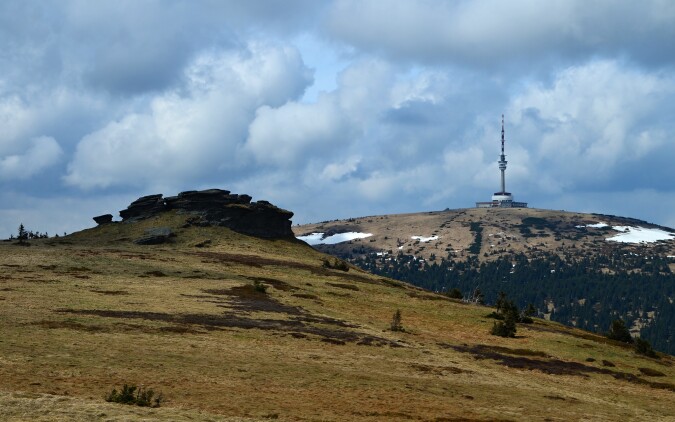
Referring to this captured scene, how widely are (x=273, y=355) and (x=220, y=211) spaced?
119102 millimetres

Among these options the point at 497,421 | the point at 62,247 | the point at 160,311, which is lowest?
the point at 497,421

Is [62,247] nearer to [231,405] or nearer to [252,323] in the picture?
[252,323]

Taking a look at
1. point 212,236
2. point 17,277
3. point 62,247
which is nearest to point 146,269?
point 17,277

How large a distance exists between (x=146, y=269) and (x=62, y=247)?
35.0 m

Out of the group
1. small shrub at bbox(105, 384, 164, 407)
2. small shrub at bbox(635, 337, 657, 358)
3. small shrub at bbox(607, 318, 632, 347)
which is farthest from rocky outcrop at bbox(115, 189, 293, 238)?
small shrub at bbox(105, 384, 164, 407)

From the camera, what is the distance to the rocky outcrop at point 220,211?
6683 inches

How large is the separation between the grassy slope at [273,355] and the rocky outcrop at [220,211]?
57.7 m

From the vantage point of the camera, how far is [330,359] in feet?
183

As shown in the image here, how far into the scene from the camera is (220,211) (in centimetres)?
17112

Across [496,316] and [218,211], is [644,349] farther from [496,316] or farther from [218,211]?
[218,211]

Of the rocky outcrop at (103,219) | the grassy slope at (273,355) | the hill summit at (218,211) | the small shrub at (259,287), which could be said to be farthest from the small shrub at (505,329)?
the rocky outcrop at (103,219)

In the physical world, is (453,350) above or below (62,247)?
below

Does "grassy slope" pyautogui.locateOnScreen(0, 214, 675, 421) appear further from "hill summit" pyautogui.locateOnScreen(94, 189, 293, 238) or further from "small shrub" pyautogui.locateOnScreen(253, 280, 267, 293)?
"hill summit" pyautogui.locateOnScreen(94, 189, 293, 238)

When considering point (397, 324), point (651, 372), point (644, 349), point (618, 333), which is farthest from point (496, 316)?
point (651, 372)
